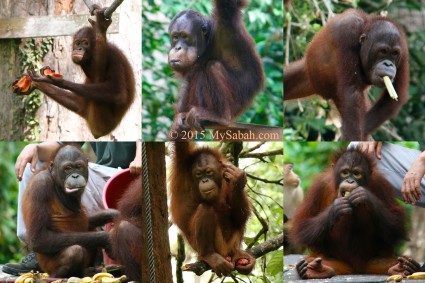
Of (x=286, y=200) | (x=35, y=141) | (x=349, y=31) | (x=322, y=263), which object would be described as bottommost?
(x=322, y=263)

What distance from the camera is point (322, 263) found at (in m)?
5.74

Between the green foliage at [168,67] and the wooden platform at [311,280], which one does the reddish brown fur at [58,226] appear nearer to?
the green foliage at [168,67]

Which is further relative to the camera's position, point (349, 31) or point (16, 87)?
point (16, 87)

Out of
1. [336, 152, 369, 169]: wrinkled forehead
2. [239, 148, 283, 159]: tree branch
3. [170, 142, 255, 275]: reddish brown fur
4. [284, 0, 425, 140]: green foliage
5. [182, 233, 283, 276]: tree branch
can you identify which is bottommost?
[182, 233, 283, 276]: tree branch

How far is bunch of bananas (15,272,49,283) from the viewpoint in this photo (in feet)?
19.0

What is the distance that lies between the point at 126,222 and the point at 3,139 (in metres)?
1.01

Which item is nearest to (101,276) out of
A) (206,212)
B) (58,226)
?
(58,226)

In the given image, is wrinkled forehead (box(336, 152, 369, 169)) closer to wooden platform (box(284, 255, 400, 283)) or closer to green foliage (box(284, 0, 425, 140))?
green foliage (box(284, 0, 425, 140))

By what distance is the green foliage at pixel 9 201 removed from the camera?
19.8 feet

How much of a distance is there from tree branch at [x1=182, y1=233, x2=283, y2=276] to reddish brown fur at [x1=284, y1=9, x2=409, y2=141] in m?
0.78

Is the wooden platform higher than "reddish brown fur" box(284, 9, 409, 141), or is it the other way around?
"reddish brown fur" box(284, 9, 409, 141)

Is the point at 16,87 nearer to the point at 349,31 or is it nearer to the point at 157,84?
the point at 157,84

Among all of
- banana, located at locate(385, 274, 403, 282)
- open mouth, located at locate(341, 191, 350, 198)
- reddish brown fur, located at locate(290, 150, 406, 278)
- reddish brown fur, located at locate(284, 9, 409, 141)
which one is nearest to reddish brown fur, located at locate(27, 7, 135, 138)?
reddish brown fur, located at locate(284, 9, 409, 141)

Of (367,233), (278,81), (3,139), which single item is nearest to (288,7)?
(278,81)
